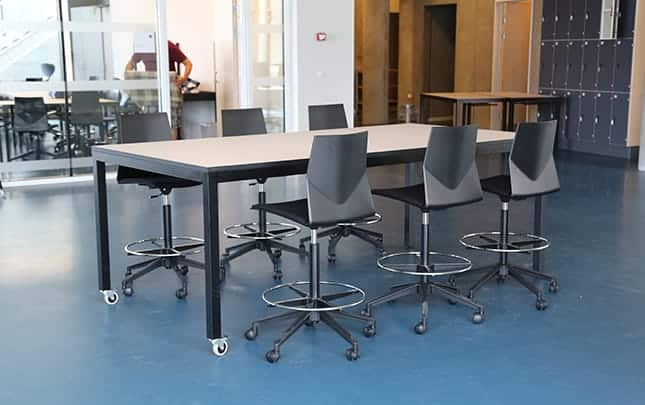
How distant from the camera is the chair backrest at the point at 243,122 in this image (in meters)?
6.00

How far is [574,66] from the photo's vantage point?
11.1 meters

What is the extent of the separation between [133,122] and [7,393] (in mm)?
2431

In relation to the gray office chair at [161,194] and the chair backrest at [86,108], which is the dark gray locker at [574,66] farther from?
the gray office chair at [161,194]

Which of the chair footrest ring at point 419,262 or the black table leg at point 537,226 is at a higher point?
the black table leg at point 537,226

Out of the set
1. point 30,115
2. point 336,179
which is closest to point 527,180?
point 336,179

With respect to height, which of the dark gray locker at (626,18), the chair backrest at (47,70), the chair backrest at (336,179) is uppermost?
the dark gray locker at (626,18)

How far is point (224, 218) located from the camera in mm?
6820

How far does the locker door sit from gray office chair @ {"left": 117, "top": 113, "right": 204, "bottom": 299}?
24.4 feet

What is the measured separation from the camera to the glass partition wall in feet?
27.8

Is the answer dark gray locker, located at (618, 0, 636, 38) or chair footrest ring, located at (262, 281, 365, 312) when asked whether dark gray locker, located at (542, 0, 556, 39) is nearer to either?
dark gray locker, located at (618, 0, 636, 38)

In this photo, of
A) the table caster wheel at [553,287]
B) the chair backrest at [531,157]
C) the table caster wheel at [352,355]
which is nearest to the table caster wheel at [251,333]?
the table caster wheel at [352,355]

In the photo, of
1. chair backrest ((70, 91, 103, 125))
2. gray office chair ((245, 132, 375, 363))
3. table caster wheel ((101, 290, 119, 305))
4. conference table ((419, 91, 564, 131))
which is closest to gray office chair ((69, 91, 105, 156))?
chair backrest ((70, 91, 103, 125))

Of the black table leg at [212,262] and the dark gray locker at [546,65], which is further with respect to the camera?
the dark gray locker at [546,65]

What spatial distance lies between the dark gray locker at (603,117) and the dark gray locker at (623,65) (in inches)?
9.1
